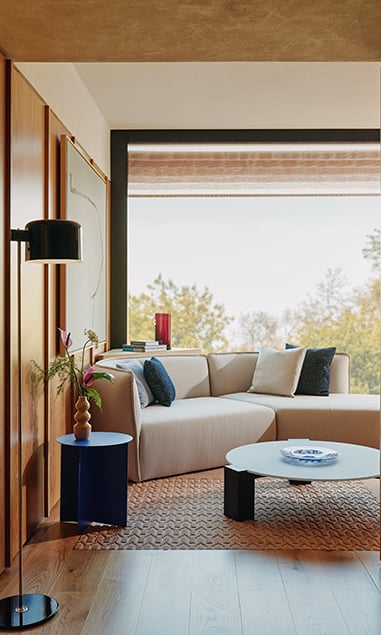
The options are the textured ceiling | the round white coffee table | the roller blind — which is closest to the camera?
the textured ceiling

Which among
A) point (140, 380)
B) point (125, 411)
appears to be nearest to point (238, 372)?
point (140, 380)

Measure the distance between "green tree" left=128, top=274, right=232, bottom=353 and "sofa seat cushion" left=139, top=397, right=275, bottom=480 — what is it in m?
1.86

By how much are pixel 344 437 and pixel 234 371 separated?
3.83 feet

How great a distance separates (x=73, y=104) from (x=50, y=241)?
7.76ft

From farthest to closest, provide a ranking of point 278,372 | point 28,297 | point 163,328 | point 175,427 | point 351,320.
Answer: point 351,320
point 163,328
point 278,372
point 175,427
point 28,297

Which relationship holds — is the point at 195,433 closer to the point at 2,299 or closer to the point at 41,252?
the point at 2,299

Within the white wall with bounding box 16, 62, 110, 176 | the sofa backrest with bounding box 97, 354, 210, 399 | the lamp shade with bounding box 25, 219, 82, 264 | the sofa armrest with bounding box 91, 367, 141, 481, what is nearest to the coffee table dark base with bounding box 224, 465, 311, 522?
the sofa armrest with bounding box 91, 367, 141, 481

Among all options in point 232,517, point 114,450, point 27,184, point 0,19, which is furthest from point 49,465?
point 0,19

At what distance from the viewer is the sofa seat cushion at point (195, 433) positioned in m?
4.82

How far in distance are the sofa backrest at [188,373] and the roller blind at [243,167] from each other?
1674 mm

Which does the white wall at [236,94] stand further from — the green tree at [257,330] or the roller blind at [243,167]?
the green tree at [257,330]

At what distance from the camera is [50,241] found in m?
2.84

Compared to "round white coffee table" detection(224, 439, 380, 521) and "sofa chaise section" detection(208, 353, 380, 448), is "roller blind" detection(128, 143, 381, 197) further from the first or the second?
"round white coffee table" detection(224, 439, 380, 521)

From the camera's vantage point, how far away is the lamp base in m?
2.65
